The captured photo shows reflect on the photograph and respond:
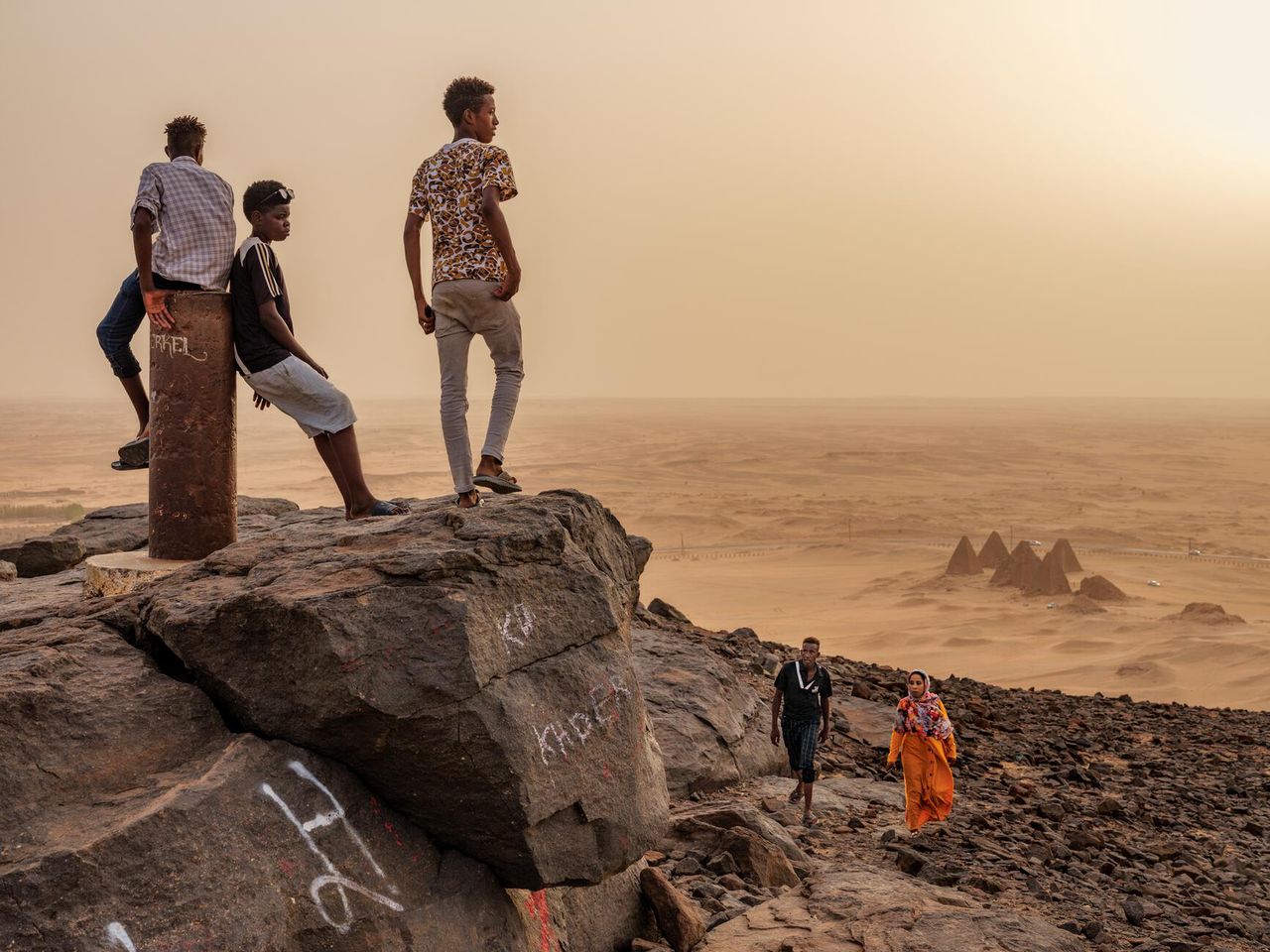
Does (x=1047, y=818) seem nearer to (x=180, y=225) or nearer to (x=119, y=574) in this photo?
(x=119, y=574)

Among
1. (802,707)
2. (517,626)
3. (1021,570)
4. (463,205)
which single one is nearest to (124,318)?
(463,205)

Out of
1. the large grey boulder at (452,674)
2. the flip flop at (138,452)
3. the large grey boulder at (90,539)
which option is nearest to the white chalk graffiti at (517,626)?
the large grey boulder at (452,674)

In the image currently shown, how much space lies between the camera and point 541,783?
15.1ft

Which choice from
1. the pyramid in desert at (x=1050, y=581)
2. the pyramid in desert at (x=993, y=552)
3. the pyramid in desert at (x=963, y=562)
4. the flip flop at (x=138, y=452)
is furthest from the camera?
the pyramid in desert at (x=993, y=552)

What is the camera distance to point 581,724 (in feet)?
16.0

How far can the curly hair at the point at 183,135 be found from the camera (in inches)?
233

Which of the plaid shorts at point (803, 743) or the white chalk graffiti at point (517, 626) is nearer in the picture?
the white chalk graffiti at point (517, 626)

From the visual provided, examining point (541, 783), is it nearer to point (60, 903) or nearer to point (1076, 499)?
point (60, 903)

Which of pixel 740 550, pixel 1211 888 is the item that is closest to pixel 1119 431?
pixel 740 550

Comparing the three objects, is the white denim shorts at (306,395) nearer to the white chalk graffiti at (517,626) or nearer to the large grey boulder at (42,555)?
the white chalk graffiti at (517,626)

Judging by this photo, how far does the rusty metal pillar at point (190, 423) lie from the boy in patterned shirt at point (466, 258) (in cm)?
107

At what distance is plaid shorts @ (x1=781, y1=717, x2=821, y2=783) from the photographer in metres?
8.34

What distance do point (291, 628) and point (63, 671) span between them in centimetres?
89

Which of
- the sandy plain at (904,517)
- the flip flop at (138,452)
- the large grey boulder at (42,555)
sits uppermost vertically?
the flip flop at (138,452)
